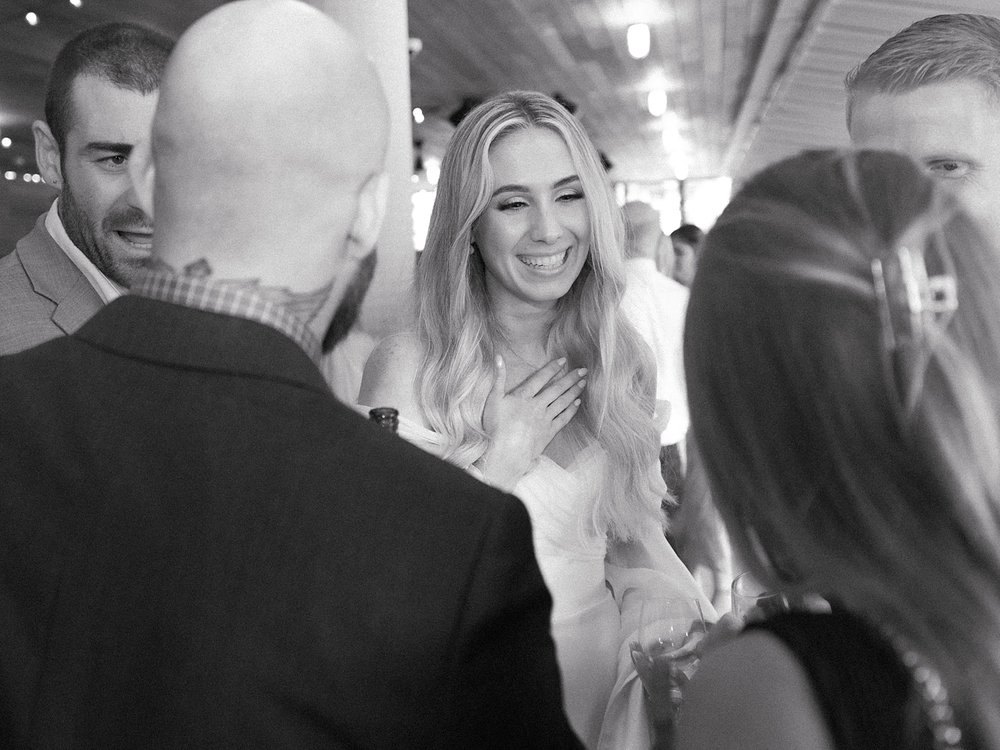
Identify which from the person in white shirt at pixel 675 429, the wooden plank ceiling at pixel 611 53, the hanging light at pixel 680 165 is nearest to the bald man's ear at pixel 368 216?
the person in white shirt at pixel 675 429

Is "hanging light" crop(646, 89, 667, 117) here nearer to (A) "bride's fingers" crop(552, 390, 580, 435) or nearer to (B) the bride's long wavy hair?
(B) the bride's long wavy hair

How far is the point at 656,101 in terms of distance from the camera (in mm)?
11070

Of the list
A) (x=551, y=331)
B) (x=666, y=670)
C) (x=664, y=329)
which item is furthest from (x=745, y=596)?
(x=664, y=329)

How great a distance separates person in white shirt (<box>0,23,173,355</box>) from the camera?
6.61 ft

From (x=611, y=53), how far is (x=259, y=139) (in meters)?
8.28

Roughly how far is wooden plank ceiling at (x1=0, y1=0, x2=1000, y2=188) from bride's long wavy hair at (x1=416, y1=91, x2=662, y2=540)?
9.09ft

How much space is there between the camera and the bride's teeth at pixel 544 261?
90.8 inches

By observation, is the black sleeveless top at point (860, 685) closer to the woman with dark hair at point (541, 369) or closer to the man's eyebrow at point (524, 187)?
the woman with dark hair at point (541, 369)

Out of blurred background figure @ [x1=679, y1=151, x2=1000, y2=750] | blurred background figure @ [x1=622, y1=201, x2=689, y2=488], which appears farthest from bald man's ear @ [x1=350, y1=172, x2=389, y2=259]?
blurred background figure @ [x1=622, y1=201, x2=689, y2=488]

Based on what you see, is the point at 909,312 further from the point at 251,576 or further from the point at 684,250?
the point at 684,250

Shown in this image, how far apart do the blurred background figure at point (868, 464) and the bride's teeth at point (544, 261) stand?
57.1 inches

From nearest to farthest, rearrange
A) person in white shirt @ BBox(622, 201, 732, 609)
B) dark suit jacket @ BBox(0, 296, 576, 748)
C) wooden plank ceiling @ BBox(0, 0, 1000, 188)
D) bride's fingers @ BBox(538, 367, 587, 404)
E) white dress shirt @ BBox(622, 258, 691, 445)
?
1. dark suit jacket @ BBox(0, 296, 576, 748)
2. bride's fingers @ BBox(538, 367, 587, 404)
3. person in white shirt @ BBox(622, 201, 732, 609)
4. white dress shirt @ BBox(622, 258, 691, 445)
5. wooden plank ceiling @ BBox(0, 0, 1000, 188)

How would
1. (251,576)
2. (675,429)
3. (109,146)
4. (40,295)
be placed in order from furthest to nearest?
(675,429) → (109,146) → (40,295) → (251,576)

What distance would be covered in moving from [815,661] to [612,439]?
5.12 ft
